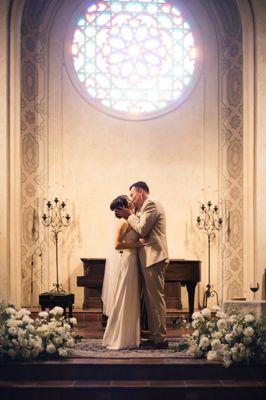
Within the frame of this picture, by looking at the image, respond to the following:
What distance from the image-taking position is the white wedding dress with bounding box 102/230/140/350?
721 centimetres

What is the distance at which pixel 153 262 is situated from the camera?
715 centimetres

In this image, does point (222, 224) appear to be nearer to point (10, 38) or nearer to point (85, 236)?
point (85, 236)

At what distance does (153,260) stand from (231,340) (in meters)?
1.16

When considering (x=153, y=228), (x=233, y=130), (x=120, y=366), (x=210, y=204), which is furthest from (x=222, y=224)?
(x=120, y=366)

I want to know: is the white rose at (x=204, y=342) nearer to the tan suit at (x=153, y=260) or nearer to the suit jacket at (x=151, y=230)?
the tan suit at (x=153, y=260)

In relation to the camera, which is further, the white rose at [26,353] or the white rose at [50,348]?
the white rose at [50,348]

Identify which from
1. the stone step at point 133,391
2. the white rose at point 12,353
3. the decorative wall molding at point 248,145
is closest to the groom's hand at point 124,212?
the white rose at point 12,353

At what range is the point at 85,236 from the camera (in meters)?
11.3

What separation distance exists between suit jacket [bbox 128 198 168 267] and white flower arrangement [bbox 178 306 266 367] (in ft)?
2.59

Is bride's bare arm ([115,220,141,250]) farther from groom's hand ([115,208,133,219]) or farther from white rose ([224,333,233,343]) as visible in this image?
white rose ([224,333,233,343])

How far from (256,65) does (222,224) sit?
2.57 metres

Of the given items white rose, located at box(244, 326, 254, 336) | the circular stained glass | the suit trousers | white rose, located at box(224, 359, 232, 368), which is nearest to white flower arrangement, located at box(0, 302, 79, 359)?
the suit trousers

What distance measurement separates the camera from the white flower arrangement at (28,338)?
259 inches

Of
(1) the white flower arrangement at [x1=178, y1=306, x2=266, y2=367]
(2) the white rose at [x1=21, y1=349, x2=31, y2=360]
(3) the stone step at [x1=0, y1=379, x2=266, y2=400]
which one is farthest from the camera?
(2) the white rose at [x1=21, y1=349, x2=31, y2=360]
